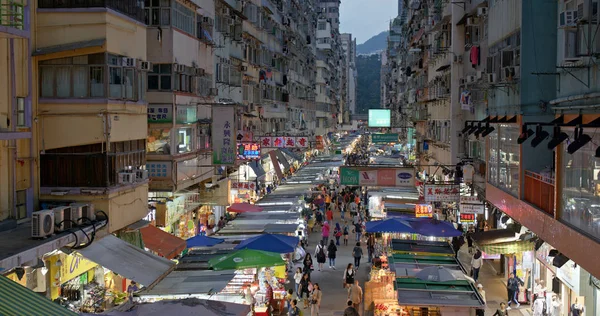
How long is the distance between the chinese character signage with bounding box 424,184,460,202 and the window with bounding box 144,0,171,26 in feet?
37.4

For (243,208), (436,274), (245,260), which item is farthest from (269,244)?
(243,208)

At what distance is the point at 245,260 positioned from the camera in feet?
62.3

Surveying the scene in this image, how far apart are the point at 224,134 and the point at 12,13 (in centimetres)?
1186

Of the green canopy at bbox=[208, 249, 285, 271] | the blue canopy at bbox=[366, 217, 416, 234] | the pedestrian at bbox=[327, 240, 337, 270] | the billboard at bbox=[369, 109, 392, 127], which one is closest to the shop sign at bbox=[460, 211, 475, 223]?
the blue canopy at bbox=[366, 217, 416, 234]

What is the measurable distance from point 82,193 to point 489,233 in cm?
1332

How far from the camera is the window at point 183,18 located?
25.0 metres

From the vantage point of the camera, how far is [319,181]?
48.1 metres

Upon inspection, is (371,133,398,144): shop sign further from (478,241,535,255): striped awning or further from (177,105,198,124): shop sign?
(478,241,535,255): striped awning

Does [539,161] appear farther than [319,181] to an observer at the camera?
No

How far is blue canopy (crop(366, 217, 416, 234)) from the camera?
2598 cm

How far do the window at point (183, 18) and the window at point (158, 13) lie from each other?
10.1 inches

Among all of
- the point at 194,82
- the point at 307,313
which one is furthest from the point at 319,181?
the point at 307,313

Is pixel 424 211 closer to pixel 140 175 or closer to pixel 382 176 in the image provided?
pixel 382 176

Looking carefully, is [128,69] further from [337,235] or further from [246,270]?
[337,235]
